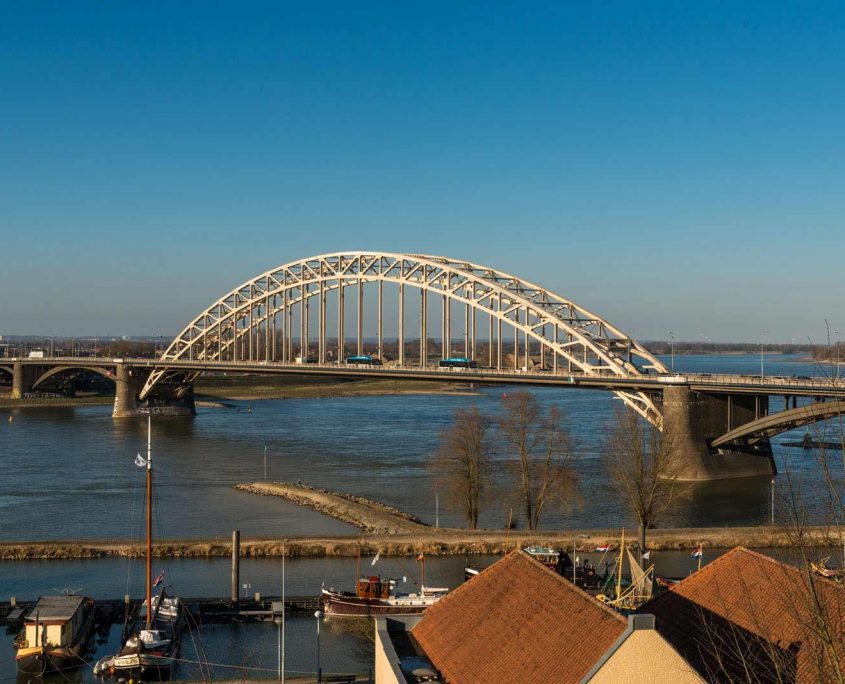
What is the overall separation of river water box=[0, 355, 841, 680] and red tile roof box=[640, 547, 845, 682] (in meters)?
1.40

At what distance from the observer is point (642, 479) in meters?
26.9

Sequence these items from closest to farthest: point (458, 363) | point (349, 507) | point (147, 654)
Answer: point (147, 654), point (349, 507), point (458, 363)

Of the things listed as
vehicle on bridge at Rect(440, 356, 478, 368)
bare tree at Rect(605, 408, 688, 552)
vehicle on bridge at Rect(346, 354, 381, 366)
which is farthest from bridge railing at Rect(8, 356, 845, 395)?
bare tree at Rect(605, 408, 688, 552)

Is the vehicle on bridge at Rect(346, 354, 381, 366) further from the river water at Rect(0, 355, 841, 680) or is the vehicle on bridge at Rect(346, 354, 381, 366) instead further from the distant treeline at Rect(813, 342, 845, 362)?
the distant treeline at Rect(813, 342, 845, 362)

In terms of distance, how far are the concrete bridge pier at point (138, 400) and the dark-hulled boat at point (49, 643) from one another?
51.7m

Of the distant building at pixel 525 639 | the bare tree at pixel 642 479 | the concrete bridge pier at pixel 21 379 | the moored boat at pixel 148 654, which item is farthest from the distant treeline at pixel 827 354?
the concrete bridge pier at pixel 21 379

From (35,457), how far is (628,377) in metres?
26.1

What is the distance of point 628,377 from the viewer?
137 ft

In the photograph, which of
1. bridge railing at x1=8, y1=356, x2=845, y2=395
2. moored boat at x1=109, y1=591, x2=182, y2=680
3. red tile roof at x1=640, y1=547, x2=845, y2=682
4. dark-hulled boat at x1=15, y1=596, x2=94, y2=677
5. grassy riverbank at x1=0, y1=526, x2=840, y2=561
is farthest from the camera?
bridge railing at x1=8, y1=356, x2=845, y2=395

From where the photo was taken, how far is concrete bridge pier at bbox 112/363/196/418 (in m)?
70.0

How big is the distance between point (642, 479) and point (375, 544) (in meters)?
7.16

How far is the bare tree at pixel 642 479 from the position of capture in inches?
1049

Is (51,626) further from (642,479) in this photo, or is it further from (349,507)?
(642,479)

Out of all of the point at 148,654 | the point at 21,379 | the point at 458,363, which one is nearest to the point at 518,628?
the point at 148,654
